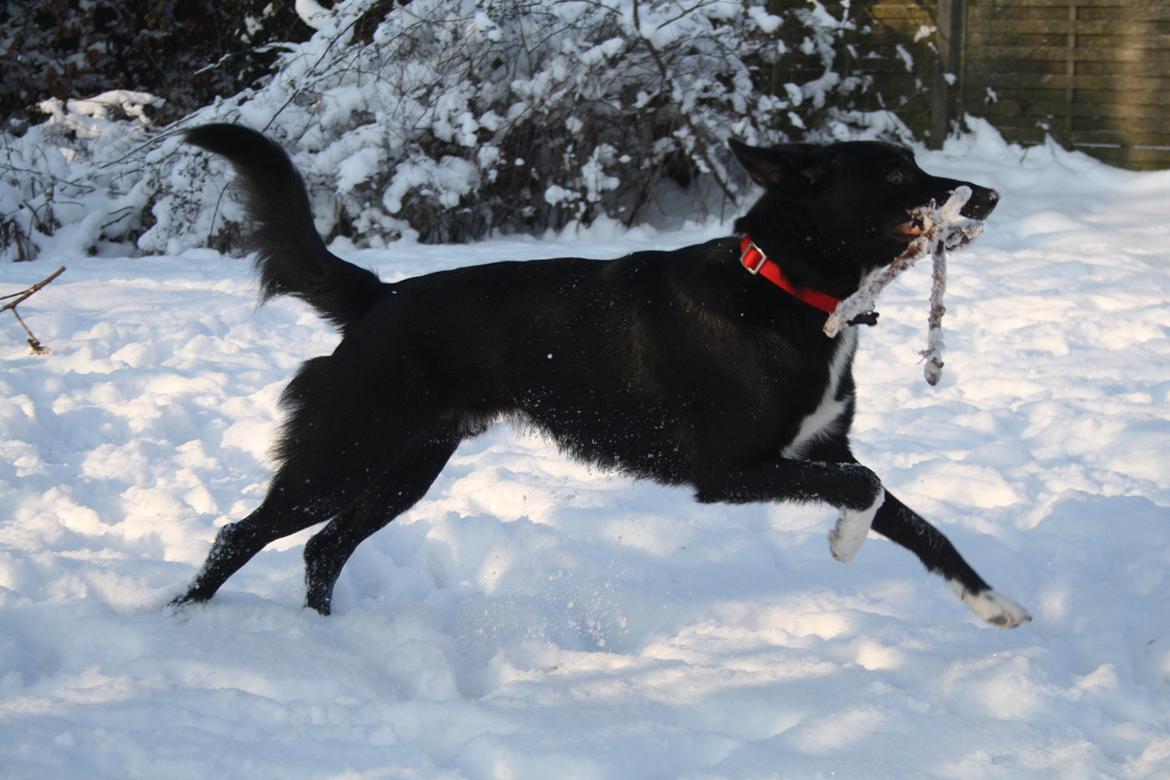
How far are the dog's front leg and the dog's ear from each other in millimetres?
815

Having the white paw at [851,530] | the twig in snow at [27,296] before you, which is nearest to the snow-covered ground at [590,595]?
the white paw at [851,530]

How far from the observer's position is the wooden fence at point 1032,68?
9.96 meters

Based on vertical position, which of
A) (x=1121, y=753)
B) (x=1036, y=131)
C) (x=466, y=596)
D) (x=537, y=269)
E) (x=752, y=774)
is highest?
(x=537, y=269)

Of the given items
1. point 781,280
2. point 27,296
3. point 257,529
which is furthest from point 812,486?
point 27,296

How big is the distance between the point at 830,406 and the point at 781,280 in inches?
15.8

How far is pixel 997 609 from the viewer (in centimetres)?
317

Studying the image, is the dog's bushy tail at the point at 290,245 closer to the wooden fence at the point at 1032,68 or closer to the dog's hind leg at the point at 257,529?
the dog's hind leg at the point at 257,529

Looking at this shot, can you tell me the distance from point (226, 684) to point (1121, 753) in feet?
6.88

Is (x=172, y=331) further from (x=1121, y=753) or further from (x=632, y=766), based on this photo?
(x=1121, y=753)

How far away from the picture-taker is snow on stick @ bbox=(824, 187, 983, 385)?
10.5 ft

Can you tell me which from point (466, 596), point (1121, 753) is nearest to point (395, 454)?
point (466, 596)

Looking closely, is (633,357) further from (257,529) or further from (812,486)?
(257,529)

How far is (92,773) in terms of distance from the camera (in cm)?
232

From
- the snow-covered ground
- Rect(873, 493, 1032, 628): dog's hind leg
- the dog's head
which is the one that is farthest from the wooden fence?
Rect(873, 493, 1032, 628): dog's hind leg
